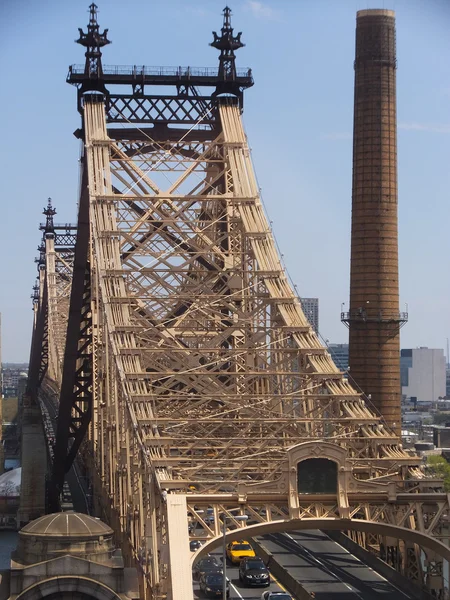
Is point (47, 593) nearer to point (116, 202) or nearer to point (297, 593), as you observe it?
point (297, 593)

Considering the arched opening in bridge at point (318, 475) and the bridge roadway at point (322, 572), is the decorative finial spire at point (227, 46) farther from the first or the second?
the arched opening in bridge at point (318, 475)

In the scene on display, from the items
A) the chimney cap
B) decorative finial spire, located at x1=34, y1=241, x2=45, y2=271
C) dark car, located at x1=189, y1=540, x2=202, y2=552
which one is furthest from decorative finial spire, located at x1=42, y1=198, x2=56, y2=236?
dark car, located at x1=189, y1=540, x2=202, y2=552

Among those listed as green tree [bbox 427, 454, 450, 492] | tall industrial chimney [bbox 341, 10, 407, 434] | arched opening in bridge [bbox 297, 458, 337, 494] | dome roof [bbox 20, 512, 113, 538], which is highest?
tall industrial chimney [bbox 341, 10, 407, 434]

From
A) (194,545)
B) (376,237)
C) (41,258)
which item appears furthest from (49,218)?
(194,545)

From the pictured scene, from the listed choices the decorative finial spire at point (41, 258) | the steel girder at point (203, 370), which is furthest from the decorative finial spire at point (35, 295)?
the steel girder at point (203, 370)

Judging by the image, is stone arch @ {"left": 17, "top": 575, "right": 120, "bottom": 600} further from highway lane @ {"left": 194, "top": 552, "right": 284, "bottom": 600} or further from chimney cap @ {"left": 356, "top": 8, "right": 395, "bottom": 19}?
chimney cap @ {"left": 356, "top": 8, "right": 395, "bottom": 19}

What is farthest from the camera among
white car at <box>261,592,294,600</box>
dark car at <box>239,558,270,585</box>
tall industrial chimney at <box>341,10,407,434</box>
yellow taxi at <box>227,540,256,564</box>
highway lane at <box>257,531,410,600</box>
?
tall industrial chimney at <box>341,10,407,434</box>

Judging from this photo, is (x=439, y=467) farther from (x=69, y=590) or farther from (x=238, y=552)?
(x=69, y=590)
